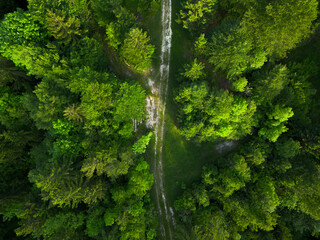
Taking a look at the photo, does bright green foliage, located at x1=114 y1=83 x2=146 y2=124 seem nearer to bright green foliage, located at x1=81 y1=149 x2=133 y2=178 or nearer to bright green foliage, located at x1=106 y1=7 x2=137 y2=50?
bright green foliage, located at x1=81 y1=149 x2=133 y2=178

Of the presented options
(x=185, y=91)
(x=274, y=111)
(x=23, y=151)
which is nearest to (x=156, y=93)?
(x=185, y=91)

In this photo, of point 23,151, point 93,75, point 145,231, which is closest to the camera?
point 93,75

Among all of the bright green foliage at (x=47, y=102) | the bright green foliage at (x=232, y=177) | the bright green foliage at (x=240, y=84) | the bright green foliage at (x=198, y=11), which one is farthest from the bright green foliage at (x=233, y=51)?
the bright green foliage at (x=47, y=102)

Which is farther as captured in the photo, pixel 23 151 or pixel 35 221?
pixel 23 151

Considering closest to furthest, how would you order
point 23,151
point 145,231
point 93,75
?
point 93,75
point 145,231
point 23,151

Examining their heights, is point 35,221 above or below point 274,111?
below

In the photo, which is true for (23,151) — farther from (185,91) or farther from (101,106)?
(185,91)

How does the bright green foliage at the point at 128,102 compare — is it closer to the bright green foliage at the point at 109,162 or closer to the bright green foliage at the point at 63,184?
the bright green foliage at the point at 109,162
